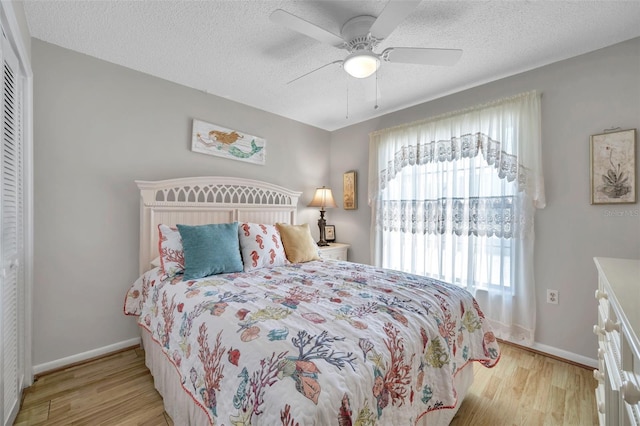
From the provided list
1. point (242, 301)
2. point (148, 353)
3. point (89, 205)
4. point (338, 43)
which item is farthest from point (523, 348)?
point (89, 205)

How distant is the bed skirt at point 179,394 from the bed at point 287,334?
12 mm

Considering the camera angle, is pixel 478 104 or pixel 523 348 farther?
pixel 478 104

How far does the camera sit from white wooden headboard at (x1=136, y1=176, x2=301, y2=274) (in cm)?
233

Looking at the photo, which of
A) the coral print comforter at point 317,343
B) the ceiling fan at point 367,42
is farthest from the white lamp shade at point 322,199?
the ceiling fan at point 367,42

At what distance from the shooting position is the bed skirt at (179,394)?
50.0 inches

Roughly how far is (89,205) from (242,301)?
1.74 m

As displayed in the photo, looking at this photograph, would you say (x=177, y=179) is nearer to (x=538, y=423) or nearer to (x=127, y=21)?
(x=127, y=21)

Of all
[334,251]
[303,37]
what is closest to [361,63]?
[303,37]

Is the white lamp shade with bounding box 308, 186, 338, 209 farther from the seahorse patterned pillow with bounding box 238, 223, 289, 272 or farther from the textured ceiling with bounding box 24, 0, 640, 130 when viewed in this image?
the textured ceiling with bounding box 24, 0, 640, 130

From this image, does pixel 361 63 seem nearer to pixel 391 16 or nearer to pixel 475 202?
pixel 391 16

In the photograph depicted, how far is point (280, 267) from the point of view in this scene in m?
2.33

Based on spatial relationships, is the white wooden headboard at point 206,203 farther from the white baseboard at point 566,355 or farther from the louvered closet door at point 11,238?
the white baseboard at point 566,355

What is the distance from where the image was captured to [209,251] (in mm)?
1996

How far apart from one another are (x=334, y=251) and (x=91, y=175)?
8.72 feet
